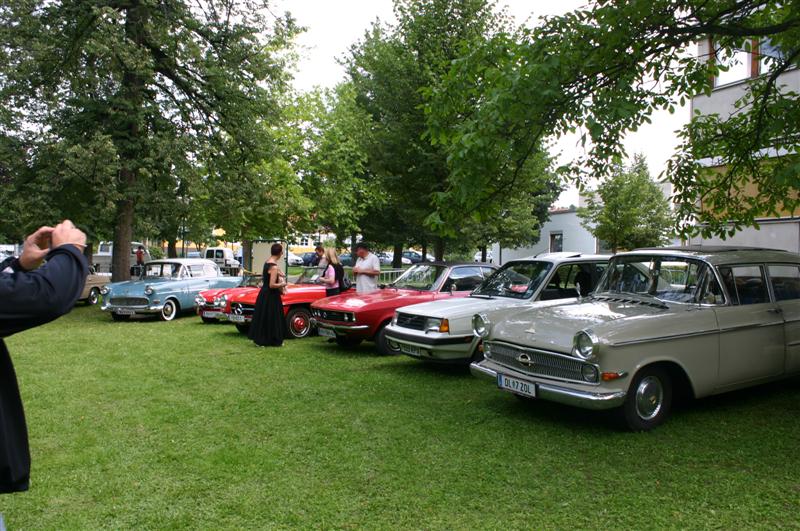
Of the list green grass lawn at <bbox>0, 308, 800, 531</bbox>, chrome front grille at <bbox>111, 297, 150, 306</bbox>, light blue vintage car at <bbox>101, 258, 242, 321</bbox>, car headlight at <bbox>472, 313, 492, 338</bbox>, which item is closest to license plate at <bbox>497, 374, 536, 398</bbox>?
green grass lawn at <bbox>0, 308, 800, 531</bbox>

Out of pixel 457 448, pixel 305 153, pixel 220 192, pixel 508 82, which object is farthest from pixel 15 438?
pixel 305 153

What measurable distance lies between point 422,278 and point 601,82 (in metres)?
4.66

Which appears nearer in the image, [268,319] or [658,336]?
[658,336]

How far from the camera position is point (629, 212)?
28094 millimetres

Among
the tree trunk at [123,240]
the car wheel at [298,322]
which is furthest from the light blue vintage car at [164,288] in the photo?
the car wheel at [298,322]

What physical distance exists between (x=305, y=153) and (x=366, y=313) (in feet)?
66.7

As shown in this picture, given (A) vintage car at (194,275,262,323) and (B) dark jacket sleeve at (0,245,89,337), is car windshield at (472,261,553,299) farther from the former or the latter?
(B) dark jacket sleeve at (0,245,89,337)

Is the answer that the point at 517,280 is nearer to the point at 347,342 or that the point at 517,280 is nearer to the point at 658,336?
the point at 658,336

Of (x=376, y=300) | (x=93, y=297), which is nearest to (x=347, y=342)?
(x=376, y=300)

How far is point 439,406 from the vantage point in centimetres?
678

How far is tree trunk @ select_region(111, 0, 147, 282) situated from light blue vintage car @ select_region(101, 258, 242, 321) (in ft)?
7.71

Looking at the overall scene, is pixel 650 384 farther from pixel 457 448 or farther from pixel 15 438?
pixel 15 438

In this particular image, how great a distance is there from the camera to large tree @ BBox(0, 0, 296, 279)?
53.3 feet

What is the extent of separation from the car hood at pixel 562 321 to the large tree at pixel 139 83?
13.5m
